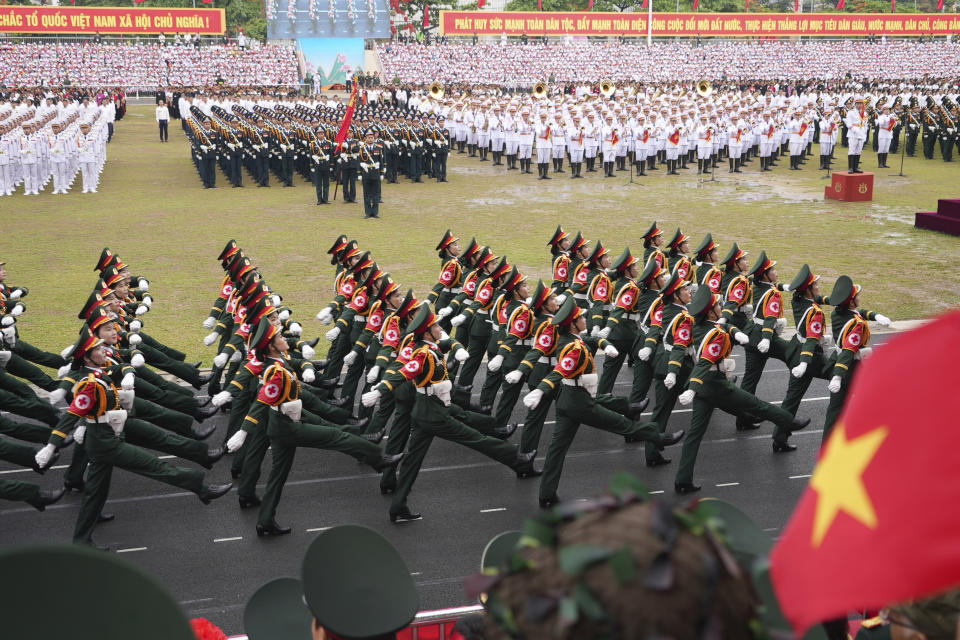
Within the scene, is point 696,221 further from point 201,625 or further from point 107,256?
point 201,625

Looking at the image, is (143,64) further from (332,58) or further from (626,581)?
(626,581)

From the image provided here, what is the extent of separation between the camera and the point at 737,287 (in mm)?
9672

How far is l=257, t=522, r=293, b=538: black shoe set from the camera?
7.07m

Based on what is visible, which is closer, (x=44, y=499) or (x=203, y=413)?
(x=44, y=499)

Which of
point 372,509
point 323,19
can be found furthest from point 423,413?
point 323,19

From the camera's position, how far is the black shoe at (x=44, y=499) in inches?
280

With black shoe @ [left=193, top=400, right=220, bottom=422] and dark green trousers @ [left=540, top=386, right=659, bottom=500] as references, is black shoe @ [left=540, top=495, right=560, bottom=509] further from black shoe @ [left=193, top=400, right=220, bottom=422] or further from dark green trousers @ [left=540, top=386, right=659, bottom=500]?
black shoe @ [left=193, top=400, right=220, bottom=422]

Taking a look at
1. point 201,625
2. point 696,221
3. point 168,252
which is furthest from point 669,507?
point 696,221

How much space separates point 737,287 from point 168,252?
10848 millimetres

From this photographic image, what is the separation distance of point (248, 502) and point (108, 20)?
54.1 metres

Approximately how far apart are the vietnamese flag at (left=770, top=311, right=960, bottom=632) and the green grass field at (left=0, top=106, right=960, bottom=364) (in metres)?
10.4

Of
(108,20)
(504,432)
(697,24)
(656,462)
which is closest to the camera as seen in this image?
(656,462)

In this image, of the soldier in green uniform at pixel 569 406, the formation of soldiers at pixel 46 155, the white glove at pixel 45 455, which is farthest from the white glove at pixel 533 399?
the formation of soldiers at pixel 46 155

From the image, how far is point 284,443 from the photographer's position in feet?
23.5
